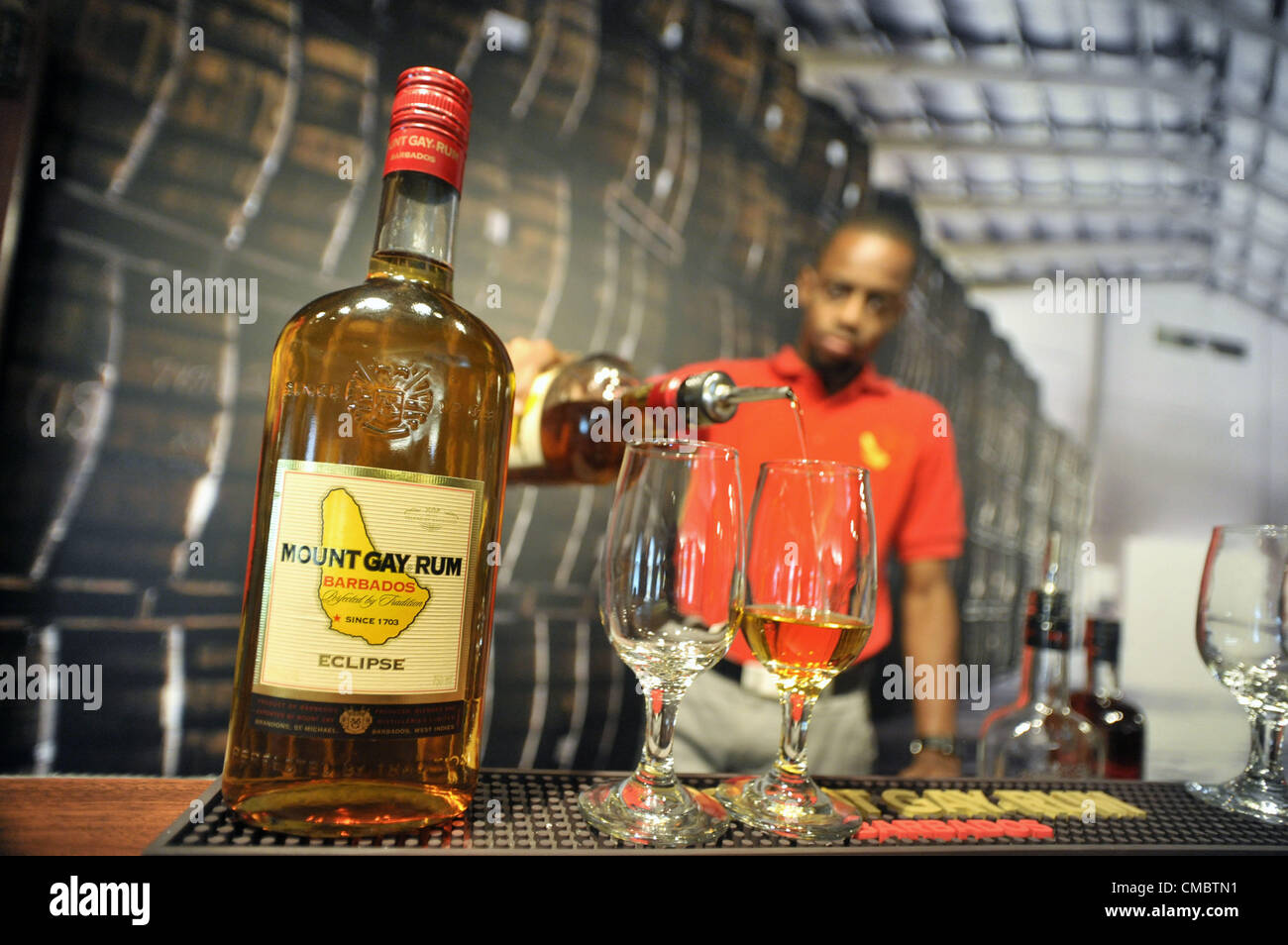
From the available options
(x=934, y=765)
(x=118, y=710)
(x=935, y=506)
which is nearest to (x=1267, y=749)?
(x=934, y=765)

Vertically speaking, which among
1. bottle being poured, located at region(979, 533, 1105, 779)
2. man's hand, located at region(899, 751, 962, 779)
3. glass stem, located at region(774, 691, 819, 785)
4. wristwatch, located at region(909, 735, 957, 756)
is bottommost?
man's hand, located at region(899, 751, 962, 779)

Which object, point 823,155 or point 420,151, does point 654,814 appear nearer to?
point 420,151

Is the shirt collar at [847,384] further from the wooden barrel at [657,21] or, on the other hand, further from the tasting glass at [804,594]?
the tasting glass at [804,594]

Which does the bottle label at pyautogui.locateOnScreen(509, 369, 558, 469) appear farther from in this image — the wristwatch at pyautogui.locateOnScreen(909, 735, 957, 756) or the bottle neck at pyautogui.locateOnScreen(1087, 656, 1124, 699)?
the wristwatch at pyautogui.locateOnScreen(909, 735, 957, 756)

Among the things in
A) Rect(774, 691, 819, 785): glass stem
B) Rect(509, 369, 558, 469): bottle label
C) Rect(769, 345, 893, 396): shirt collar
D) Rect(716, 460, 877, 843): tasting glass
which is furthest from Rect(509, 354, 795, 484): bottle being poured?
Rect(769, 345, 893, 396): shirt collar

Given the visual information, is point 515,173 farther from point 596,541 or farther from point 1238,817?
point 1238,817

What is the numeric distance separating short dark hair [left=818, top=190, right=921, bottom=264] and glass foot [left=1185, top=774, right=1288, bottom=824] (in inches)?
50.9

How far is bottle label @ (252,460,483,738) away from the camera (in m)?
0.61

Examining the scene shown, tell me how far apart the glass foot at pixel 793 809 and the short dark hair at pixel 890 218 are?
1.42 m

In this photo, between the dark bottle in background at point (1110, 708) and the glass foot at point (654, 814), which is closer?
the glass foot at point (654, 814)

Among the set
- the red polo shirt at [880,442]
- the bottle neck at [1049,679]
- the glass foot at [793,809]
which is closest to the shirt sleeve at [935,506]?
the red polo shirt at [880,442]

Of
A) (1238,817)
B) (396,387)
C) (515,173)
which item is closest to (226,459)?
(515,173)

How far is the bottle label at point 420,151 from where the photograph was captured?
66 cm

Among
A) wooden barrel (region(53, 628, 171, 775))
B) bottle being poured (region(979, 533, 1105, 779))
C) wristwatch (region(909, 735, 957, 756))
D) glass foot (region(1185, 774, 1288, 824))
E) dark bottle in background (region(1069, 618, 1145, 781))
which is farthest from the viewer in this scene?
wristwatch (region(909, 735, 957, 756))
